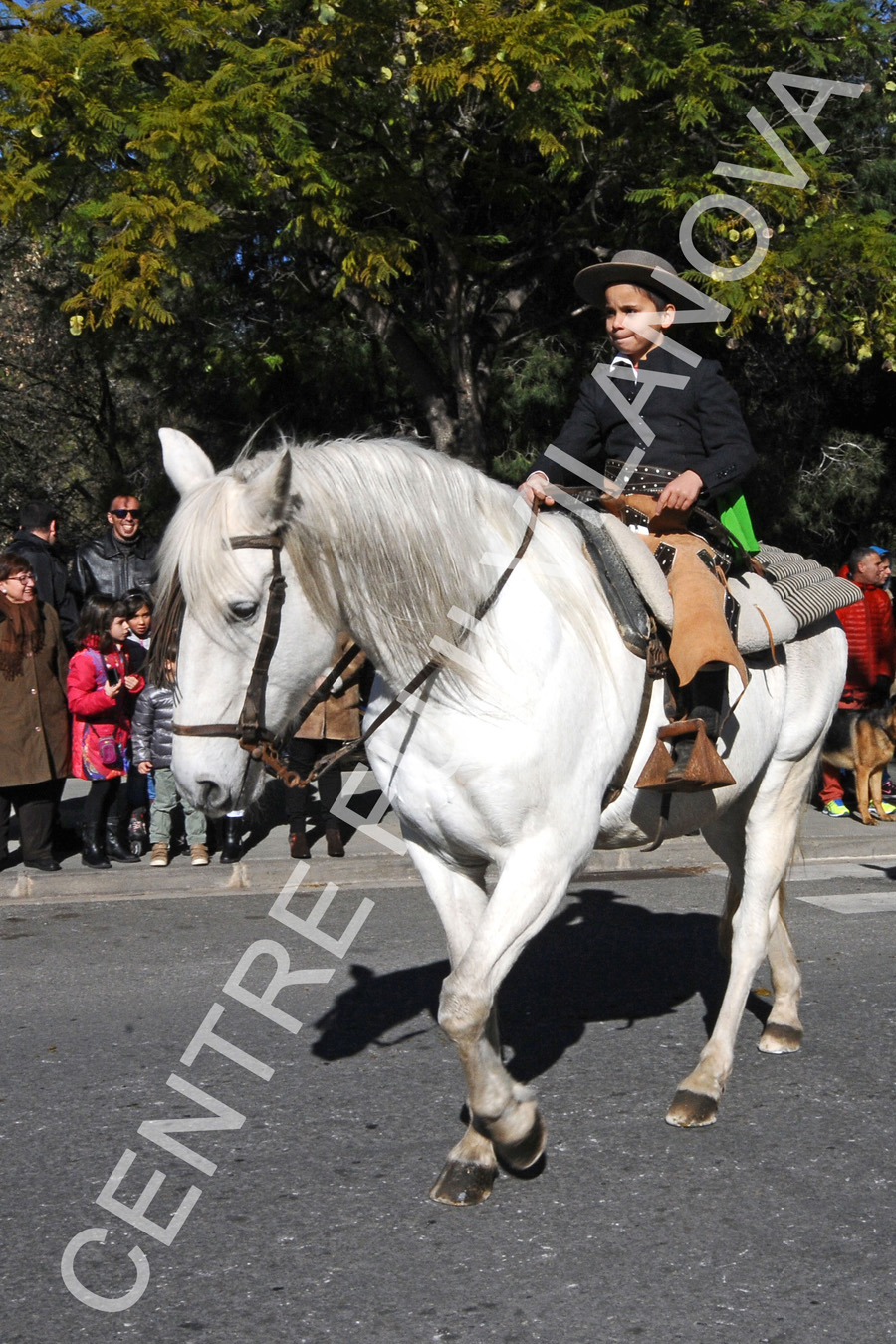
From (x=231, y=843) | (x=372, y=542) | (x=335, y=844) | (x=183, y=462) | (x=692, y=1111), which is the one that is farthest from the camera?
(x=335, y=844)

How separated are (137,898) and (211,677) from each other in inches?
215

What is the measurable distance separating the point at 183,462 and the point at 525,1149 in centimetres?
219

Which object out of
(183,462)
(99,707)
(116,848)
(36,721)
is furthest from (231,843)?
(183,462)

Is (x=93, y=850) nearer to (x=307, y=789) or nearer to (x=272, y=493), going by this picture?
(x=307, y=789)

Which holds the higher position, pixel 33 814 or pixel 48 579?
pixel 48 579

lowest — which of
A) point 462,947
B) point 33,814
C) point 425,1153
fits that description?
point 33,814

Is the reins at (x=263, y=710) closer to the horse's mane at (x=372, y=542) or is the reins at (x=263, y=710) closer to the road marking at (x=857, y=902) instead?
the horse's mane at (x=372, y=542)

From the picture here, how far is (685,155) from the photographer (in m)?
11.6

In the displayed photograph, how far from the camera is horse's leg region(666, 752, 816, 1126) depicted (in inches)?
188

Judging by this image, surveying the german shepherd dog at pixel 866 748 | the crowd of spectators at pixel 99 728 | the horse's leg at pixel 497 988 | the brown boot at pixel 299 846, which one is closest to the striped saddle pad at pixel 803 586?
the horse's leg at pixel 497 988

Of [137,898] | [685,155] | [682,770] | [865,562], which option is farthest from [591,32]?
[682,770]

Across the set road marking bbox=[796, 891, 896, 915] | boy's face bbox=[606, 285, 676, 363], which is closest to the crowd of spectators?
road marking bbox=[796, 891, 896, 915]

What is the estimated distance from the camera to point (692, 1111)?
4516mm

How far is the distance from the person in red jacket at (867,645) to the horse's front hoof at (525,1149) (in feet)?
26.0
